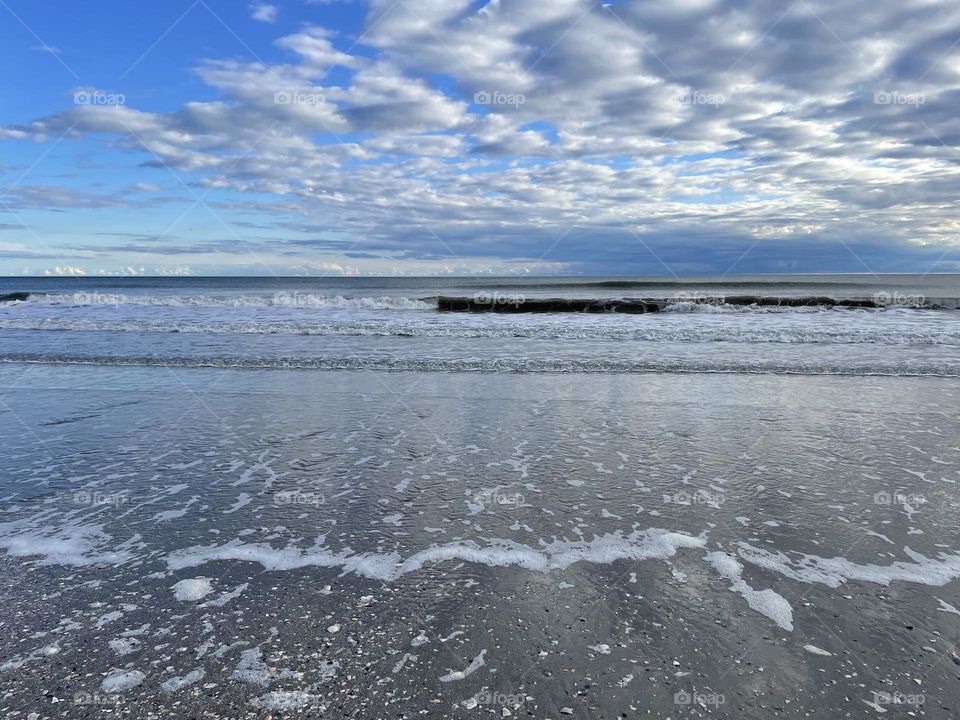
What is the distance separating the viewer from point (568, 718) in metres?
2.28

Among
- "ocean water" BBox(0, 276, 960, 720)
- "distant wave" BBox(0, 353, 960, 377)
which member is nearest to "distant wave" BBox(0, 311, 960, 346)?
"distant wave" BBox(0, 353, 960, 377)

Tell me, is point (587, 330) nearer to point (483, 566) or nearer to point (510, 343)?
point (510, 343)

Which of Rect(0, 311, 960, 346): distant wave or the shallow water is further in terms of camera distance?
Rect(0, 311, 960, 346): distant wave

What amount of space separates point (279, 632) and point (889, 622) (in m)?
3.06

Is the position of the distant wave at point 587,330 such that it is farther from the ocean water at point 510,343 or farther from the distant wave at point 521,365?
the distant wave at point 521,365

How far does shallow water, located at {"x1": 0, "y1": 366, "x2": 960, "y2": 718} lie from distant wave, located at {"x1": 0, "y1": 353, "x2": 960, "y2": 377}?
3.90 m

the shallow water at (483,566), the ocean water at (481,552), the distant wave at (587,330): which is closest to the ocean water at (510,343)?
the distant wave at (587,330)

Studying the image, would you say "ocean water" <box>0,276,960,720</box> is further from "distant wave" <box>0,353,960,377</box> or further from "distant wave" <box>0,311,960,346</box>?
"distant wave" <box>0,311,960,346</box>

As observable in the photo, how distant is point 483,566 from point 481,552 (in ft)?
0.62

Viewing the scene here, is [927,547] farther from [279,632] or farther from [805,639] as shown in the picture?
[279,632]

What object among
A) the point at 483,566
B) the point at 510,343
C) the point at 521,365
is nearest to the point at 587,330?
the point at 510,343

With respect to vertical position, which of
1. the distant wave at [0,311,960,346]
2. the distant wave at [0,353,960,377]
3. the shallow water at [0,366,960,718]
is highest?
the distant wave at [0,311,960,346]

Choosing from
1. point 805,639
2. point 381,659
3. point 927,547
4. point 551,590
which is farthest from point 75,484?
point 927,547

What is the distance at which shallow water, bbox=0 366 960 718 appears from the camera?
247 centimetres
